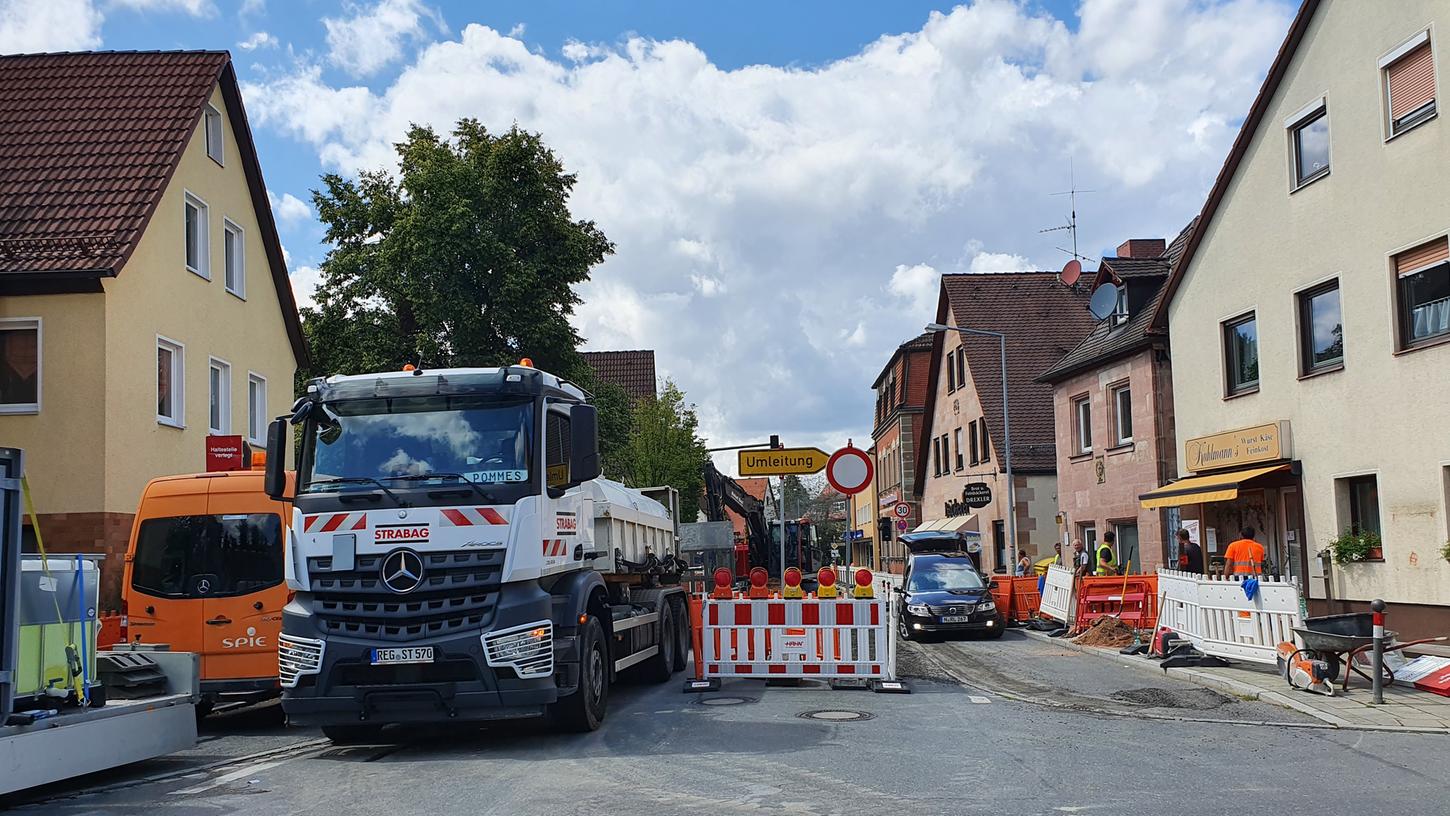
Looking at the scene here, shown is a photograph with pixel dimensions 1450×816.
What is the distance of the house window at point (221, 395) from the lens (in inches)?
923

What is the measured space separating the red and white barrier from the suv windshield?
8.65 m

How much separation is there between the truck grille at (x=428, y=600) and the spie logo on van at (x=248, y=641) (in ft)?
8.08

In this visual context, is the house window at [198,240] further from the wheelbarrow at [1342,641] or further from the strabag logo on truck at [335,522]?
the wheelbarrow at [1342,641]

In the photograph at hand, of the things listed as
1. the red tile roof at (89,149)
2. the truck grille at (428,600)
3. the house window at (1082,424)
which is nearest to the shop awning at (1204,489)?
the house window at (1082,424)

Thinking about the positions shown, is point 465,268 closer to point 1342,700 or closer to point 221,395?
point 221,395

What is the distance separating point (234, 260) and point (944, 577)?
14.5 metres

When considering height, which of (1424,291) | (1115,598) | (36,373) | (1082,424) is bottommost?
(1115,598)

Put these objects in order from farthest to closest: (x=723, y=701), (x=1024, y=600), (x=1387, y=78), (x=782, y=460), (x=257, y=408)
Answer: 1. (x=257, y=408)
2. (x=1024, y=600)
3. (x=1387, y=78)
4. (x=782, y=460)
5. (x=723, y=701)

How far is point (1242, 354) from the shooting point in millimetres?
22422

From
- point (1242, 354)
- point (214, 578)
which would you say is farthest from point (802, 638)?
point (1242, 354)

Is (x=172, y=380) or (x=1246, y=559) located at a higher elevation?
(x=172, y=380)

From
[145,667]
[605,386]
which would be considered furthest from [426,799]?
[605,386]

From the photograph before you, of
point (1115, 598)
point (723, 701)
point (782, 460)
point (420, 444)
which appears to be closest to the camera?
point (420, 444)

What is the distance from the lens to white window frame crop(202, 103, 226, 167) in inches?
922
